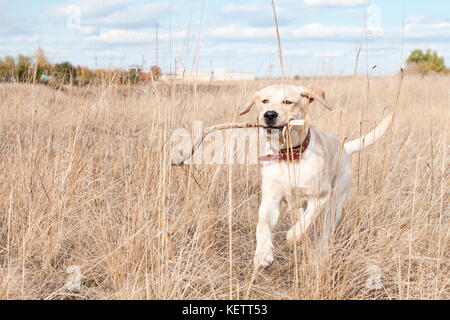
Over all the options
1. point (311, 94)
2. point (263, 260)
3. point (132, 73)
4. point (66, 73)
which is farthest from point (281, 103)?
point (66, 73)

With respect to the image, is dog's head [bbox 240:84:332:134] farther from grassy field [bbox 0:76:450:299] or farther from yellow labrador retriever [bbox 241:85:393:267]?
grassy field [bbox 0:76:450:299]

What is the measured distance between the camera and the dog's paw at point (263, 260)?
2316 mm

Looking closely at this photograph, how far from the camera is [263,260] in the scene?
2.32 m

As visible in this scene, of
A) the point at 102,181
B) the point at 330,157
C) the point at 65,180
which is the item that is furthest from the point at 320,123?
the point at 65,180

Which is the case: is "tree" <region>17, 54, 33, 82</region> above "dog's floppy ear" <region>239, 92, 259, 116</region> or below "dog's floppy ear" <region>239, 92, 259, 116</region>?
above

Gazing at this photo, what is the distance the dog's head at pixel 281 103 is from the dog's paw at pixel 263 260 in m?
0.79

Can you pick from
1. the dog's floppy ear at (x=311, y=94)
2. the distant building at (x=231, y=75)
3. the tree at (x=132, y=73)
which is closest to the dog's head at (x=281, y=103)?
the dog's floppy ear at (x=311, y=94)

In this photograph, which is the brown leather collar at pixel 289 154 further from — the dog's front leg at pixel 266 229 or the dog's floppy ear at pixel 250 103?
the dog's floppy ear at pixel 250 103

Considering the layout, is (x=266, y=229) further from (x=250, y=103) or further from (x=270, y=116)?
(x=250, y=103)

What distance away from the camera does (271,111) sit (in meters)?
2.56

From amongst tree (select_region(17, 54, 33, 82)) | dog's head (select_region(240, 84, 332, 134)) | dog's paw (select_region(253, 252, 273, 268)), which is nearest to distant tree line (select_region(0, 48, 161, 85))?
tree (select_region(17, 54, 33, 82))

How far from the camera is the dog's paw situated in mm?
2316

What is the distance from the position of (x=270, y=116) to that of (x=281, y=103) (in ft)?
0.85
